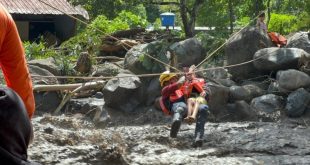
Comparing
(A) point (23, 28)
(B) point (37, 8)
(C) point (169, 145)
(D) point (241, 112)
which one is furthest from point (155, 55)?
(A) point (23, 28)

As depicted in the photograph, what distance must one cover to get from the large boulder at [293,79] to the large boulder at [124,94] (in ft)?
9.15

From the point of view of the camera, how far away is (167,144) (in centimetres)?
934

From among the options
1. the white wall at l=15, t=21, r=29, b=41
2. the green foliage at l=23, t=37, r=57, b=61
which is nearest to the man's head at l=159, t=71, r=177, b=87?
the green foliage at l=23, t=37, r=57, b=61

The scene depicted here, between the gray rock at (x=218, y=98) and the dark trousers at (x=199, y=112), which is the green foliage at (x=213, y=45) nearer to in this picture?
the gray rock at (x=218, y=98)

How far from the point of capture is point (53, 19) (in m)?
21.5

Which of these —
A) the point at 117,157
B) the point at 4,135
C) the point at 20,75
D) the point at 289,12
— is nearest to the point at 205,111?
the point at 117,157

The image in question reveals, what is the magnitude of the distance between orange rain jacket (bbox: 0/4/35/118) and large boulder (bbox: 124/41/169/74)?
30.1 ft

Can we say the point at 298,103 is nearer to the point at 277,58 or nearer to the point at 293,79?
the point at 293,79

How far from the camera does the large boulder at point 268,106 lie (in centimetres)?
1159

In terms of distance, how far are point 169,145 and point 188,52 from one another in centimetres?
410

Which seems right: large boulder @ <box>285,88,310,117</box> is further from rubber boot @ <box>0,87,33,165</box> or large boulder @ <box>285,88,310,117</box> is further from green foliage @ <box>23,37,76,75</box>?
rubber boot @ <box>0,87,33,165</box>

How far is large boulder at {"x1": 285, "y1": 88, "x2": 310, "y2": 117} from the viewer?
1157cm

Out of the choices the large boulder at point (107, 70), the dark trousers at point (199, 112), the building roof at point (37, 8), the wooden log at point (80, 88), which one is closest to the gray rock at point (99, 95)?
the wooden log at point (80, 88)

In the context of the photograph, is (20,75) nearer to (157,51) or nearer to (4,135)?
(4,135)
